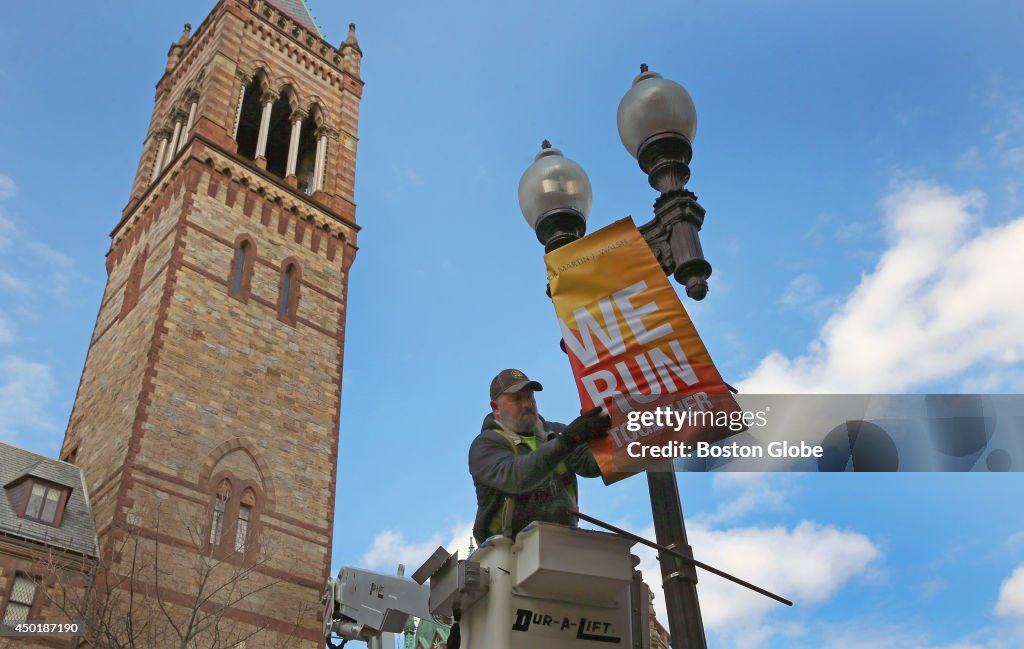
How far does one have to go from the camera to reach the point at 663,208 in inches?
221

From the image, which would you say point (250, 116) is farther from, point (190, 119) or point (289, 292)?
point (289, 292)

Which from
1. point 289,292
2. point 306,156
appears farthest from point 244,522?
point 306,156

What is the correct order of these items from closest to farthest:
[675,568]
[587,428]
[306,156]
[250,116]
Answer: [587,428] → [675,568] → [250,116] → [306,156]

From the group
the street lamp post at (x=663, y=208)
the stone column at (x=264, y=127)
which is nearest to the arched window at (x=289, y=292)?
the stone column at (x=264, y=127)

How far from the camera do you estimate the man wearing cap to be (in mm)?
3566

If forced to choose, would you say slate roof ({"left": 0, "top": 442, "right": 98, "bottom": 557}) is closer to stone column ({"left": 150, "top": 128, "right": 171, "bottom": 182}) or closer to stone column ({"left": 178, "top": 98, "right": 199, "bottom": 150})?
stone column ({"left": 150, "top": 128, "right": 171, "bottom": 182})

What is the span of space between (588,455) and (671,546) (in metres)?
0.84

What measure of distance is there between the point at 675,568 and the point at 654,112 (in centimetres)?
315

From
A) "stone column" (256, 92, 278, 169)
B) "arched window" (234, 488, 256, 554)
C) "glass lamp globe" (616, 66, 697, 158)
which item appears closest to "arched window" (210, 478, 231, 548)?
"arched window" (234, 488, 256, 554)

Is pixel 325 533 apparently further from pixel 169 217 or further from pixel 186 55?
pixel 186 55

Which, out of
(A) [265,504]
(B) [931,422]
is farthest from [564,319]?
(A) [265,504]

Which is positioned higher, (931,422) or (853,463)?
(931,422)

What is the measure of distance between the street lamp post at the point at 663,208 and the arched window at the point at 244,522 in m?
16.3

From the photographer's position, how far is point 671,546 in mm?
4332
